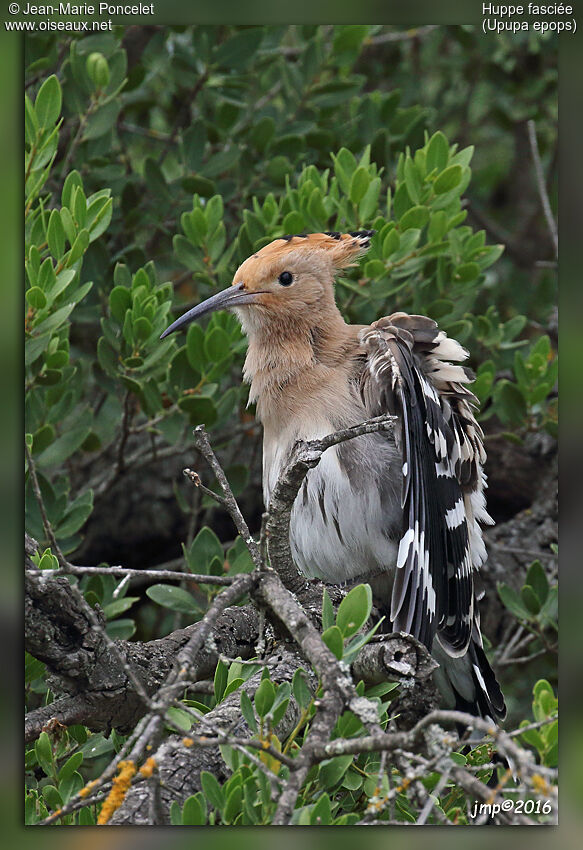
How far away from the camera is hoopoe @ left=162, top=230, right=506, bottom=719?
7.56 feet

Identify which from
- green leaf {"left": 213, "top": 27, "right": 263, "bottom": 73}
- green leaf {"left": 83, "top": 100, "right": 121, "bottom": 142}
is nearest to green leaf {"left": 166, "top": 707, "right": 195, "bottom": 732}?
green leaf {"left": 83, "top": 100, "right": 121, "bottom": 142}

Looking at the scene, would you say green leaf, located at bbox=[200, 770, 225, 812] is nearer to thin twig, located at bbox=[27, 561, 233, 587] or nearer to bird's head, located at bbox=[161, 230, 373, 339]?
thin twig, located at bbox=[27, 561, 233, 587]

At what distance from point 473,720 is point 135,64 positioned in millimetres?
2322

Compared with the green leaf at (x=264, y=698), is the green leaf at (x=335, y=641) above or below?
above

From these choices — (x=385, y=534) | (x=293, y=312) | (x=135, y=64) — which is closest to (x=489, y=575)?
(x=385, y=534)

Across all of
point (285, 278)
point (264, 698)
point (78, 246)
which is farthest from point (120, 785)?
point (285, 278)

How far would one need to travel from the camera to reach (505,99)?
340cm

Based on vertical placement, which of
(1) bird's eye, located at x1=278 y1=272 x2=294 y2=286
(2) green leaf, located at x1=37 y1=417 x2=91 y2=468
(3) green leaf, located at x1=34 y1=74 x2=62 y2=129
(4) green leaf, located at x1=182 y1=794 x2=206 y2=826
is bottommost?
(4) green leaf, located at x1=182 y1=794 x2=206 y2=826

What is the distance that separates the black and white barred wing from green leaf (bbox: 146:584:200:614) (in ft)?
1.71

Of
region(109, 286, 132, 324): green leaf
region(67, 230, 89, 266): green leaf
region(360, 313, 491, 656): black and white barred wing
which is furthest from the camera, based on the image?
region(109, 286, 132, 324): green leaf

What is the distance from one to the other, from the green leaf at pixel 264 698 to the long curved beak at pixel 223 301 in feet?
3.58

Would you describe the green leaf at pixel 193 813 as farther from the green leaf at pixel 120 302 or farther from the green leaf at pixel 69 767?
the green leaf at pixel 120 302

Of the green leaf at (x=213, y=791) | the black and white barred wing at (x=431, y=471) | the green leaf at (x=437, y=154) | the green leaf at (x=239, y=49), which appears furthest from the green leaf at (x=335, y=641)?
the green leaf at (x=239, y=49)

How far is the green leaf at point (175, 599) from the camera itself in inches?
88.7
